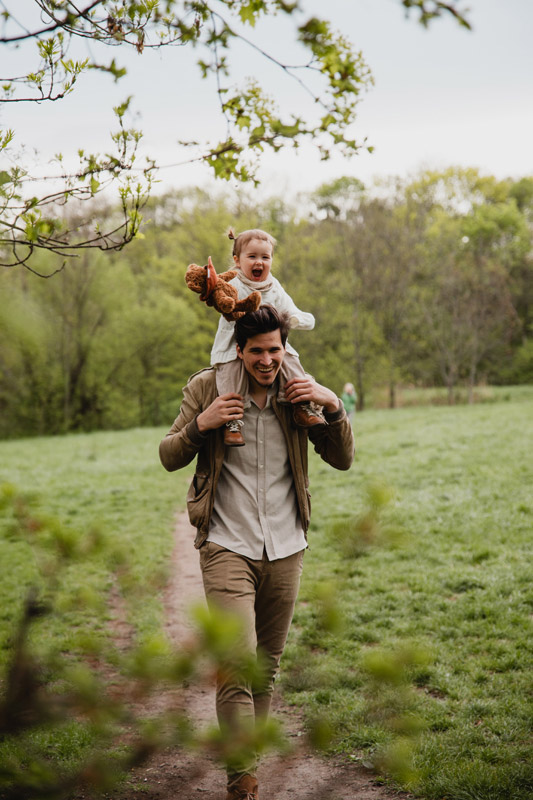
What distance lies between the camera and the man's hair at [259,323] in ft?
10.8

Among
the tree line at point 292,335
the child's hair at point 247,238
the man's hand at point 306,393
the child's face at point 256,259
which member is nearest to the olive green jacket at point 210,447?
the man's hand at point 306,393

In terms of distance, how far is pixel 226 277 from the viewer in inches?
133

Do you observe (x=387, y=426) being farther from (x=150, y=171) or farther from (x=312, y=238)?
(x=150, y=171)

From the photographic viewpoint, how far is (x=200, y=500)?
3365 mm

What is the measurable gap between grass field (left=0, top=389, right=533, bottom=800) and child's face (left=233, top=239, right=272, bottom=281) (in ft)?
4.72

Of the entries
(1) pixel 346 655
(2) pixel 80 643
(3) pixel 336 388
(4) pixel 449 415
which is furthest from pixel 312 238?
(2) pixel 80 643

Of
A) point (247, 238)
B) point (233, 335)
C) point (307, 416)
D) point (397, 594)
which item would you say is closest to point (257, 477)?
point (307, 416)

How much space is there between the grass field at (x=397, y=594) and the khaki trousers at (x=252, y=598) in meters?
0.15

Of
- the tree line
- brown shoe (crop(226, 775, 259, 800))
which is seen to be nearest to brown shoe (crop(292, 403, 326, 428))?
brown shoe (crop(226, 775, 259, 800))

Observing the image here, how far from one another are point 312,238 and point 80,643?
3389 centimetres

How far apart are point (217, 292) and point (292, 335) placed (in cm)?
2879

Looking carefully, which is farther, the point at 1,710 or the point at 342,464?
the point at 342,464

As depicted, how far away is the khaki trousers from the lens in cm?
304

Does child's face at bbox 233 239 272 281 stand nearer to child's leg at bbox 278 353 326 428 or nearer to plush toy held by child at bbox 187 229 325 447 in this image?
plush toy held by child at bbox 187 229 325 447
